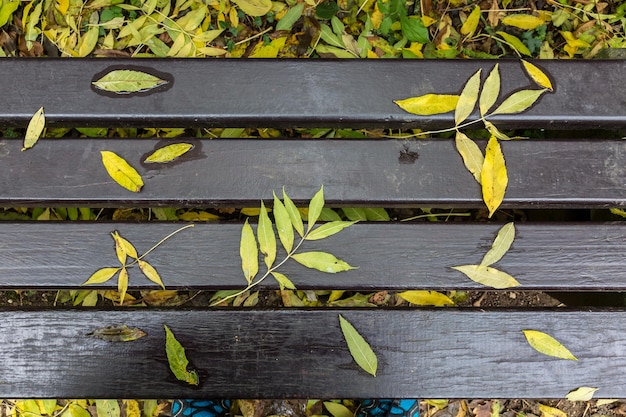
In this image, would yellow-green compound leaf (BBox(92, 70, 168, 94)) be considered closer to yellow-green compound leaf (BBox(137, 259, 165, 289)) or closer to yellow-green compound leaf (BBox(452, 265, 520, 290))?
yellow-green compound leaf (BBox(137, 259, 165, 289))

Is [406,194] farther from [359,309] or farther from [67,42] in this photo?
[67,42]

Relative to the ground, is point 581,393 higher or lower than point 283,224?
lower

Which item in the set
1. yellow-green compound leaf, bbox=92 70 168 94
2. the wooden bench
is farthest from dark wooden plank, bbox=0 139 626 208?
yellow-green compound leaf, bbox=92 70 168 94

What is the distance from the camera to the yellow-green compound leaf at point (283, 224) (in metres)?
0.97

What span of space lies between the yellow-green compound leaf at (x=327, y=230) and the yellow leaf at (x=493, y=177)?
27 cm

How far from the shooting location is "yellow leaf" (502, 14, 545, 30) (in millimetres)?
1296

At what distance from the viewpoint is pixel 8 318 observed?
1004 millimetres

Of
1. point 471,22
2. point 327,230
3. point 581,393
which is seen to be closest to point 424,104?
point 327,230

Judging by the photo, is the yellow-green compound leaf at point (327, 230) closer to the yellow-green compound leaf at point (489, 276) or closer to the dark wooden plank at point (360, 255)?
the dark wooden plank at point (360, 255)

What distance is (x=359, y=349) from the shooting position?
3.27ft

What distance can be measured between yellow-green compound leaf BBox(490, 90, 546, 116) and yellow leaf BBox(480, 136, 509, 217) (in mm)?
67

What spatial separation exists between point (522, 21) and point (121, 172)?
1.06 m

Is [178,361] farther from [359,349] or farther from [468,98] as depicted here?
[468,98]

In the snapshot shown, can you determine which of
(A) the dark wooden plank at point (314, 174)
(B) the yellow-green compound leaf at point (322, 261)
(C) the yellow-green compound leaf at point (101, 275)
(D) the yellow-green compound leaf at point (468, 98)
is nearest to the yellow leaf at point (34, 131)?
(A) the dark wooden plank at point (314, 174)
